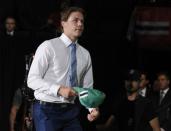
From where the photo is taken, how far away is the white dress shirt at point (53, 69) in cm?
550

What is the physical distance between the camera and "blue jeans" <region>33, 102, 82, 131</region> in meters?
5.64

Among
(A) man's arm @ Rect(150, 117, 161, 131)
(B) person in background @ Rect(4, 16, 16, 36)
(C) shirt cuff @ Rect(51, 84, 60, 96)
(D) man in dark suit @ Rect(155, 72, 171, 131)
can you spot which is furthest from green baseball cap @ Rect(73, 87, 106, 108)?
(B) person in background @ Rect(4, 16, 16, 36)

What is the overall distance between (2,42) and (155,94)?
2.52 m

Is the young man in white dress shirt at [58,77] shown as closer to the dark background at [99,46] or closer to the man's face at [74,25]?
the man's face at [74,25]

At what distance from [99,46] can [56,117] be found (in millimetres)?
4673

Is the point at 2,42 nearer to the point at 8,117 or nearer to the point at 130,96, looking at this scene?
the point at 8,117

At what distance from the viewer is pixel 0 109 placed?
9.41 metres

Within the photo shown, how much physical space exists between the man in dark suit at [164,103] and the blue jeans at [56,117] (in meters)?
3.10

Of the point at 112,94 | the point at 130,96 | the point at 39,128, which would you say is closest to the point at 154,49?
the point at 112,94

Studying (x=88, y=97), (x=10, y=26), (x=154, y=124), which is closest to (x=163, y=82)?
(x=154, y=124)

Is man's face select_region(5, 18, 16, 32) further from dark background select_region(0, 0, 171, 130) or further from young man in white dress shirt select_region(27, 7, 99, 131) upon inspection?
young man in white dress shirt select_region(27, 7, 99, 131)

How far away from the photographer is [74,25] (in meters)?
5.71

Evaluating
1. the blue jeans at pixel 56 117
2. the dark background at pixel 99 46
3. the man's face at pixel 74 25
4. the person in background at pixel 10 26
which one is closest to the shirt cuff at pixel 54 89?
the blue jeans at pixel 56 117

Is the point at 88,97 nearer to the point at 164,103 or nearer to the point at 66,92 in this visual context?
the point at 66,92
